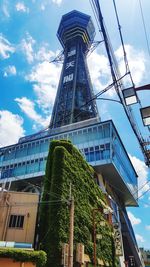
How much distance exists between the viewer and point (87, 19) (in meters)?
93.4

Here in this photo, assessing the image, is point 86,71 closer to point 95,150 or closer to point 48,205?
point 95,150

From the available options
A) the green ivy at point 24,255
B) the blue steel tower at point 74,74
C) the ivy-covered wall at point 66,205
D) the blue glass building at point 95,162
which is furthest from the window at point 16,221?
the blue steel tower at point 74,74

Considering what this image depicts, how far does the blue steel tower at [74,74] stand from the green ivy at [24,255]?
52734 mm

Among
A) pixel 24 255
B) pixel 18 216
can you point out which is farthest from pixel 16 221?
pixel 24 255

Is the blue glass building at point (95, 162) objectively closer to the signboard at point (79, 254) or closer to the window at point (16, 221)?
the window at point (16, 221)

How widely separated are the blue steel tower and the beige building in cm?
4656

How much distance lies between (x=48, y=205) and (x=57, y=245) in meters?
3.24

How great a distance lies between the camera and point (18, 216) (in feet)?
65.5

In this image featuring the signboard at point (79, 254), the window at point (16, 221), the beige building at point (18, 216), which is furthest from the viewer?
the window at point (16, 221)

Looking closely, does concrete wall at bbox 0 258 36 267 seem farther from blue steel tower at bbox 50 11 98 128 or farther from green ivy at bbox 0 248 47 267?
blue steel tower at bbox 50 11 98 128

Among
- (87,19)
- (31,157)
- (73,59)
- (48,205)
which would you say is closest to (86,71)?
(73,59)

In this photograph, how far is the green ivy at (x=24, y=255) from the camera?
14.0 meters

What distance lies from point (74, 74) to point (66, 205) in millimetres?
70068

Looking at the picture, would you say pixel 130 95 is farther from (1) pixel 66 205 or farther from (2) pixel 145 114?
(1) pixel 66 205
